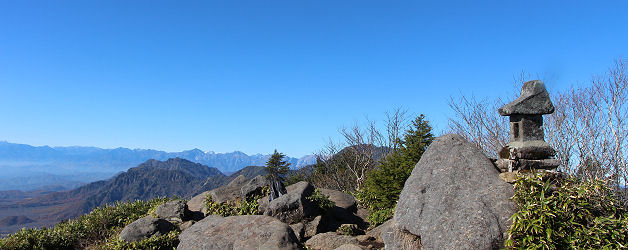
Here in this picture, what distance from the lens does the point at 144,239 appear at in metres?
12.1

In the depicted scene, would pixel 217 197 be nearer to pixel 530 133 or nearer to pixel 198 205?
pixel 198 205

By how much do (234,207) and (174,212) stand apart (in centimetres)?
245

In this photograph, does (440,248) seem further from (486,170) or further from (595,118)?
(595,118)

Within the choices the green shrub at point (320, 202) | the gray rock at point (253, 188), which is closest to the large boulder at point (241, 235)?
the green shrub at point (320, 202)

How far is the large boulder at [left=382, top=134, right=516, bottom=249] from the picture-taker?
6855 mm

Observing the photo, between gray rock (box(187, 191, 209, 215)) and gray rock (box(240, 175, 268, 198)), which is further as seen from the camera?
gray rock (box(187, 191, 209, 215))

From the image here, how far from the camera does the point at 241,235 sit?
9891 millimetres

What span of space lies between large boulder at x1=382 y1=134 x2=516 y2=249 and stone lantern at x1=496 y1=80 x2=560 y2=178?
25.3 inches

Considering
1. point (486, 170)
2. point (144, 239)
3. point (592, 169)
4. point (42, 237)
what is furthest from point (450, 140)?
point (42, 237)

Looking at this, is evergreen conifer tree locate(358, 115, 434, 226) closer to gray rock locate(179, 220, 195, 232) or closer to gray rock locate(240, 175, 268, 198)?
gray rock locate(240, 175, 268, 198)

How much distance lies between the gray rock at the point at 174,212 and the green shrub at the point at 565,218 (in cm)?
1237

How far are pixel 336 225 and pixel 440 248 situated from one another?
7250 millimetres

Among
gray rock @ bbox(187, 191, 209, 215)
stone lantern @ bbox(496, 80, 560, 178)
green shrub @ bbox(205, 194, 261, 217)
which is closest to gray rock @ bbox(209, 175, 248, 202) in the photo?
green shrub @ bbox(205, 194, 261, 217)

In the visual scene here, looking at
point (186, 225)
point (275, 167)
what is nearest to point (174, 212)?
point (186, 225)
